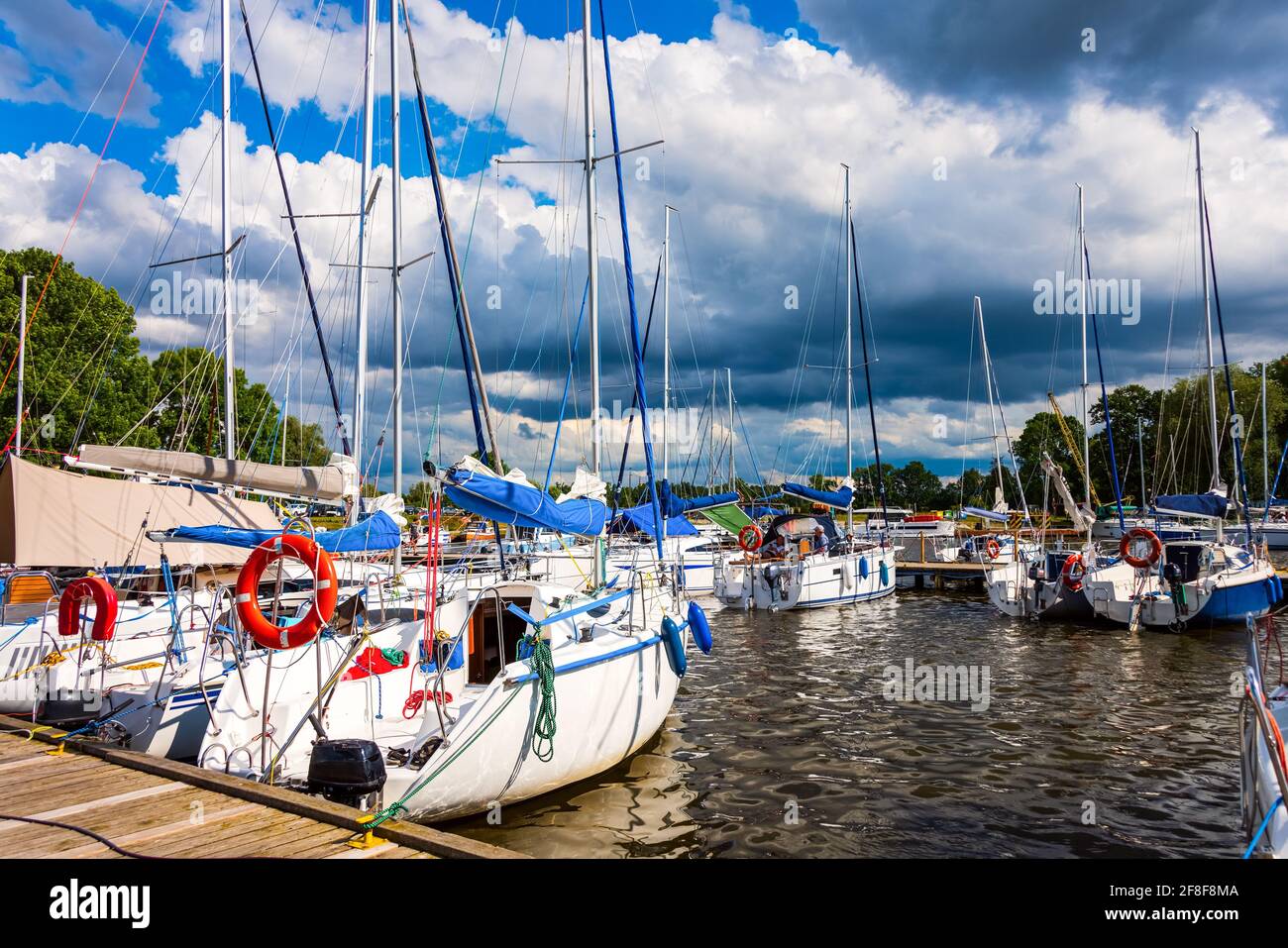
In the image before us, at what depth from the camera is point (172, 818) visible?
19.2 feet

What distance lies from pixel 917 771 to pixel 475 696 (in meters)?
5.71

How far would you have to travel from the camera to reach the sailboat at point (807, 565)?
2614 cm

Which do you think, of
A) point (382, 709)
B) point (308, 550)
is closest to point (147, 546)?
point (382, 709)

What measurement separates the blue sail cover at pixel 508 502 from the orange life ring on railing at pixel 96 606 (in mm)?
4188

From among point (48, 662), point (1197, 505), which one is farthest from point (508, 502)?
point (1197, 505)

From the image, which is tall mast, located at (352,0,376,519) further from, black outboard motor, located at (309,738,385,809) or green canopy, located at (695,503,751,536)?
green canopy, located at (695,503,751,536)

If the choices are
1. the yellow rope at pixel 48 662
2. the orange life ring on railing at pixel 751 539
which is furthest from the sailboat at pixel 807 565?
the yellow rope at pixel 48 662

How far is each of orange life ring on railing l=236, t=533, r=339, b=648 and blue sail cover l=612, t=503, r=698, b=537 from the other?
16706 mm

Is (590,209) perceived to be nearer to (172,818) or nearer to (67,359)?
(172,818)

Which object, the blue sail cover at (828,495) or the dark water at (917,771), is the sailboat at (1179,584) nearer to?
the dark water at (917,771)
